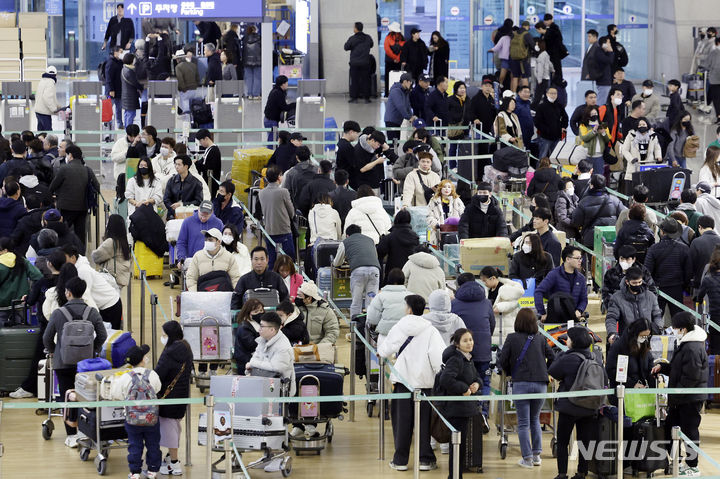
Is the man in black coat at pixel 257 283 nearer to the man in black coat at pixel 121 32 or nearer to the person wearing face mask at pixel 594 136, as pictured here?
the person wearing face mask at pixel 594 136

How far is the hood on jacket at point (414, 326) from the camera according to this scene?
36.6ft

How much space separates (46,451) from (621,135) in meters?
11.5

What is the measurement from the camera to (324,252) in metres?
15.5

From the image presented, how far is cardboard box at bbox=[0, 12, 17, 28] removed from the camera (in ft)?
95.6

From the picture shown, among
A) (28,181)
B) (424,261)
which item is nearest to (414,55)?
(28,181)

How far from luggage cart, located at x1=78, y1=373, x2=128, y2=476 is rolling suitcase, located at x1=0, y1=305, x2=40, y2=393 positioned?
1714mm

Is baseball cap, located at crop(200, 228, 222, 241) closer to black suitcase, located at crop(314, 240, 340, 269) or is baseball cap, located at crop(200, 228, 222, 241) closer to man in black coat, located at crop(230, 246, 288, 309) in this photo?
man in black coat, located at crop(230, 246, 288, 309)

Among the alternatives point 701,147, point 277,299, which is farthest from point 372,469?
point 701,147

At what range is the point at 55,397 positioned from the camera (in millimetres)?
11961

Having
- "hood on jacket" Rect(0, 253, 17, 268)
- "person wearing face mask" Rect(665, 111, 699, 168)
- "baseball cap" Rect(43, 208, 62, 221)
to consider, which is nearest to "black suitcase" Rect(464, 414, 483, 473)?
"hood on jacket" Rect(0, 253, 17, 268)

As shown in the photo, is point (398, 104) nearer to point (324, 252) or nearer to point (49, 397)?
point (324, 252)

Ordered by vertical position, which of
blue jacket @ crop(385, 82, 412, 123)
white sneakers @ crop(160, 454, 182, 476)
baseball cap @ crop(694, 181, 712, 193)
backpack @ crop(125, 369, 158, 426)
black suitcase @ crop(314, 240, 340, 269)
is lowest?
white sneakers @ crop(160, 454, 182, 476)

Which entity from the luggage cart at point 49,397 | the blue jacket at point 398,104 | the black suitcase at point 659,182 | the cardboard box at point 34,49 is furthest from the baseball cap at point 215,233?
the cardboard box at point 34,49

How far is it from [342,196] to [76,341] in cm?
529
